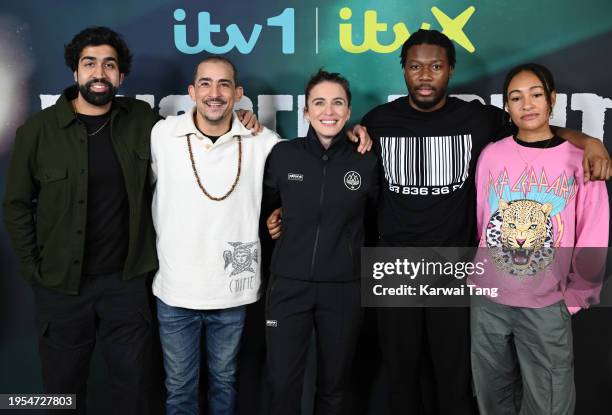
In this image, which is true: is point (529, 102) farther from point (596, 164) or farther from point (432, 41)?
point (432, 41)

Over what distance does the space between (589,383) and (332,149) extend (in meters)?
1.73

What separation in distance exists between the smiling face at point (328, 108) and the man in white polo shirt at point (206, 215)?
11.4 inches

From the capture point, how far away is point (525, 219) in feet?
7.49

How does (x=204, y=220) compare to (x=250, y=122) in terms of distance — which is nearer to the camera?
(x=204, y=220)

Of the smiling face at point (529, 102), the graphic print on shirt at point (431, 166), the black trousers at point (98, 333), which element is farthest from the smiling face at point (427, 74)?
the black trousers at point (98, 333)

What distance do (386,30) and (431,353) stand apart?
146 centimetres

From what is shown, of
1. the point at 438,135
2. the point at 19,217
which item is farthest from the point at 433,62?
the point at 19,217

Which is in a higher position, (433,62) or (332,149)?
(433,62)

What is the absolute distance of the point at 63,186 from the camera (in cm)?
236

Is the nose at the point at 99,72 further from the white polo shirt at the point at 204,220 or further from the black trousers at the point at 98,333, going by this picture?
the black trousers at the point at 98,333

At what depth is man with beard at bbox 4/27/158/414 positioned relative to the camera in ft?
7.78

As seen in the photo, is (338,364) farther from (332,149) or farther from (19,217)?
(19,217)

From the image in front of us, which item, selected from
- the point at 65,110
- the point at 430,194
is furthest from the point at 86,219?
the point at 430,194

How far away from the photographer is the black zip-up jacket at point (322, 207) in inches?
92.0
